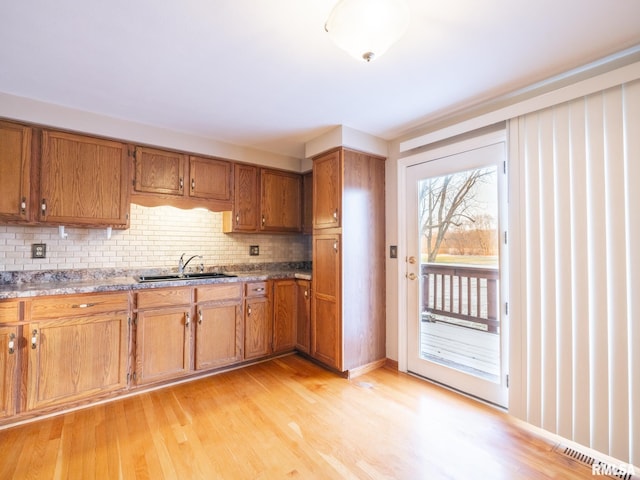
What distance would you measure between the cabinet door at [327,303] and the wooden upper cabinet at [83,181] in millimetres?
1834

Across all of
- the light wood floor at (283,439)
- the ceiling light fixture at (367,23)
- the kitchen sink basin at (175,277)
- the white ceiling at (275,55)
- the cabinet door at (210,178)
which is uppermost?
the white ceiling at (275,55)

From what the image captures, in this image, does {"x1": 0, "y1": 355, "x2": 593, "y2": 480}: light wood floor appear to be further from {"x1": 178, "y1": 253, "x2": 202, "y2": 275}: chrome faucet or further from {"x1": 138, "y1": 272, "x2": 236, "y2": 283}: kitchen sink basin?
{"x1": 178, "y1": 253, "x2": 202, "y2": 275}: chrome faucet

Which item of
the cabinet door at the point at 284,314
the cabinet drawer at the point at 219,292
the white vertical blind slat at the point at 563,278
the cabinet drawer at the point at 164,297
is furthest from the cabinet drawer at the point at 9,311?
the white vertical blind slat at the point at 563,278

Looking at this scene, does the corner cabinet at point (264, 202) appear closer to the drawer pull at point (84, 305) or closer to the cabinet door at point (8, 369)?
the drawer pull at point (84, 305)

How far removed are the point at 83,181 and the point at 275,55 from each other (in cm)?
197

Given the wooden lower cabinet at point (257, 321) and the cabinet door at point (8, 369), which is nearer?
the cabinet door at point (8, 369)

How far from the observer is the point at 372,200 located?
10.3 ft

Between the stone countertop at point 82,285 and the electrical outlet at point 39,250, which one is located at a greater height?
the electrical outlet at point 39,250

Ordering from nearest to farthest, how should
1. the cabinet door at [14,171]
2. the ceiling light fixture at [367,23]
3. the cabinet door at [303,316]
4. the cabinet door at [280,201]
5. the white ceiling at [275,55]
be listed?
the ceiling light fixture at [367,23]
the white ceiling at [275,55]
the cabinet door at [14,171]
the cabinet door at [303,316]
the cabinet door at [280,201]

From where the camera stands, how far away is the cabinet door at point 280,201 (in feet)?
11.9

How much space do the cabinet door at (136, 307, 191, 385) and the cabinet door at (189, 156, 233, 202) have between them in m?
1.19

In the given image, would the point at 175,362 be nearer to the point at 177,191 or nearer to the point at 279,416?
the point at 279,416

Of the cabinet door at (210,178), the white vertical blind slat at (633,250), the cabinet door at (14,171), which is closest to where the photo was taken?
the white vertical blind slat at (633,250)

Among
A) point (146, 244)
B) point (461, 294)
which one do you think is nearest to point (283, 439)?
point (461, 294)
